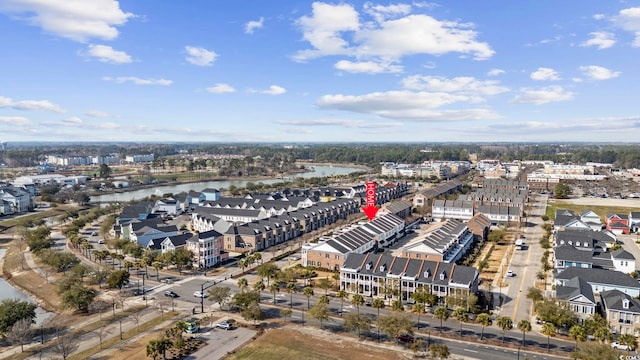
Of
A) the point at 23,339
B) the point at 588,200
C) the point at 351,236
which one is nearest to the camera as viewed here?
the point at 23,339

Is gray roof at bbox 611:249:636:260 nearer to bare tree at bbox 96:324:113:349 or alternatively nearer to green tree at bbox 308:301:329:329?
green tree at bbox 308:301:329:329

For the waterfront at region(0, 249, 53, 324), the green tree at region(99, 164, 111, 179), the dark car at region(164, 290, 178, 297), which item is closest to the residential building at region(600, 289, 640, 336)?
the dark car at region(164, 290, 178, 297)

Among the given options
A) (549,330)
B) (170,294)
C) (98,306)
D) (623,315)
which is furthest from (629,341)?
(98,306)

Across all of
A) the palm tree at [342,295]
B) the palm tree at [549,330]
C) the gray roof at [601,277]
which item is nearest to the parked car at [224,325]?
the palm tree at [342,295]

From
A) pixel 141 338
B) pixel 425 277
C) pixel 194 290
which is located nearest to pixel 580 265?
pixel 425 277

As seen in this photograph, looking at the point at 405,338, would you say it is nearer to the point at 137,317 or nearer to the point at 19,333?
the point at 137,317

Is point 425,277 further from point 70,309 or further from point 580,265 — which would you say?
point 70,309
